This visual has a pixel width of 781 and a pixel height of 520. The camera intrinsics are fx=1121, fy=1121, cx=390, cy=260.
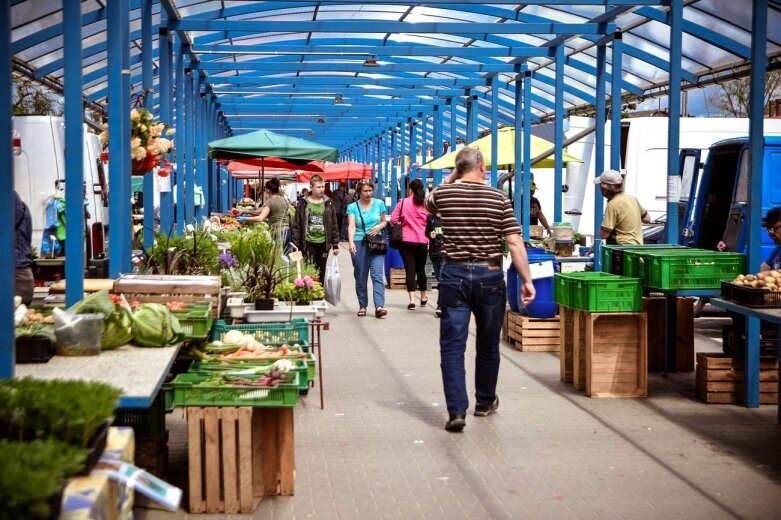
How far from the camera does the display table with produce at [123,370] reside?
4.55m

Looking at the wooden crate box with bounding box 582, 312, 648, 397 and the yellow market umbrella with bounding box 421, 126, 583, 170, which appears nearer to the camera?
the wooden crate box with bounding box 582, 312, 648, 397

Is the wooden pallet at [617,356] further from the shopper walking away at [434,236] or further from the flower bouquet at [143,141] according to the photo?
the shopper walking away at [434,236]

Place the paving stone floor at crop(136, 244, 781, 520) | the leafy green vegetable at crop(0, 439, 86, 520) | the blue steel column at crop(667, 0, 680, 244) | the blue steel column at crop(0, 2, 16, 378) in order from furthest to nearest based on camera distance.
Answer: the blue steel column at crop(667, 0, 680, 244) < the paving stone floor at crop(136, 244, 781, 520) < the blue steel column at crop(0, 2, 16, 378) < the leafy green vegetable at crop(0, 439, 86, 520)

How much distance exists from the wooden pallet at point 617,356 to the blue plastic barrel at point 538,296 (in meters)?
2.23

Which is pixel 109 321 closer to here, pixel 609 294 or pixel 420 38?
pixel 609 294

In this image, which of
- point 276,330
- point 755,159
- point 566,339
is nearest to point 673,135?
point 755,159

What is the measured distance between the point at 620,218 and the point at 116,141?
520cm

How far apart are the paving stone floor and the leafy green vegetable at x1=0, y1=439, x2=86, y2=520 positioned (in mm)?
Answer: 2642

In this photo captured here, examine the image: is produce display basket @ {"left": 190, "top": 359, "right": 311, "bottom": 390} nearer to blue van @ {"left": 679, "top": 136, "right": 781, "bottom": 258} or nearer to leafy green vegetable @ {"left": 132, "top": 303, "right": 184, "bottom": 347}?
leafy green vegetable @ {"left": 132, "top": 303, "right": 184, "bottom": 347}

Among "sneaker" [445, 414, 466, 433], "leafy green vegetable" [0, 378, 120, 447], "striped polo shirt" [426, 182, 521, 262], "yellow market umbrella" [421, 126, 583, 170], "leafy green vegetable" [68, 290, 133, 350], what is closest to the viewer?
"leafy green vegetable" [0, 378, 120, 447]

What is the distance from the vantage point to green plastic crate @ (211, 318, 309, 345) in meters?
8.09

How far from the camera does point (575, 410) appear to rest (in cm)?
860

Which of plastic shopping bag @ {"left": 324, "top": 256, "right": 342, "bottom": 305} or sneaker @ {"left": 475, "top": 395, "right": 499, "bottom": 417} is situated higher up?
plastic shopping bag @ {"left": 324, "top": 256, "right": 342, "bottom": 305}

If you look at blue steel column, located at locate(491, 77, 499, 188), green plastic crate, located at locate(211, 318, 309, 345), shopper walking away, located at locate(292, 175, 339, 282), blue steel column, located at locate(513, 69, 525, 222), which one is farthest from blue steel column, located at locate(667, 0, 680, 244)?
blue steel column, located at locate(491, 77, 499, 188)
